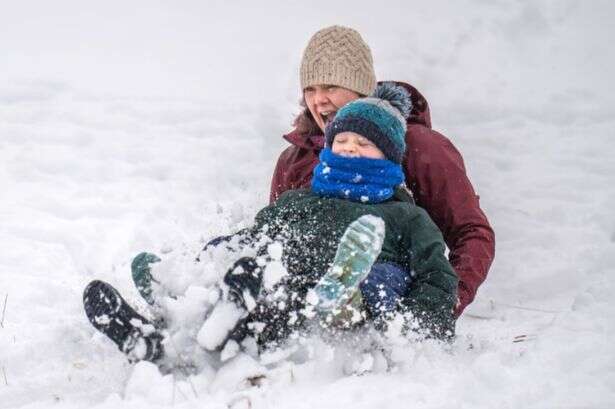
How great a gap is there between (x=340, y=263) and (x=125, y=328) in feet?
2.38

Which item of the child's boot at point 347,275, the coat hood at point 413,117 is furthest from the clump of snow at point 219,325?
the coat hood at point 413,117

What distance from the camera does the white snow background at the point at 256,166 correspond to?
6.48 feet

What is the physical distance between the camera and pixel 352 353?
2.20m

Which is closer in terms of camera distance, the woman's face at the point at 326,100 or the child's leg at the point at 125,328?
the child's leg at the point at 125,328

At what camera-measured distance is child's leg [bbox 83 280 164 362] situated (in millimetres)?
2051

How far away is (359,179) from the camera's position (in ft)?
8.91

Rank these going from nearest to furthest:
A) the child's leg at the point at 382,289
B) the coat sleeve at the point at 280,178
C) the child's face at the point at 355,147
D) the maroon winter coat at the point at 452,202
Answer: the child's leg at the point at 382,289, the child's face at the point at 355,147, the maroon winter coat at the point at 452,202, the coat sleeve at the point at 280,178

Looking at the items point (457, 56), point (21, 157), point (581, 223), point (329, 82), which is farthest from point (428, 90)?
point (21, 157)

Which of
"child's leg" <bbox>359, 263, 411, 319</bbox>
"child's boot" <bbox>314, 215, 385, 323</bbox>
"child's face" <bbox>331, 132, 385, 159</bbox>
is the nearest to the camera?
"child's boot" <bbox>314, 215, 385, 323</bbox>

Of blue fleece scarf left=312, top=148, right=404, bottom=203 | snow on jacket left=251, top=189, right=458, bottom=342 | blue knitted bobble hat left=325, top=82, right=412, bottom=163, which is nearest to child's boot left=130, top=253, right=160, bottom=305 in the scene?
snow on jacket left=251, top=189, right=458, bottom=342

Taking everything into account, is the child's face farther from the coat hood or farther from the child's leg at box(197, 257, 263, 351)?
the child's leg at box(197, 257, 263, 351)

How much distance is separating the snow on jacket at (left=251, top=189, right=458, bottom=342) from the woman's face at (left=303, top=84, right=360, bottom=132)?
85cm

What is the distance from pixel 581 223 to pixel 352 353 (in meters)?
2.68

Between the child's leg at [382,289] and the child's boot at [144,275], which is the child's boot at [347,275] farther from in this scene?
the child's boot at [144,275]
